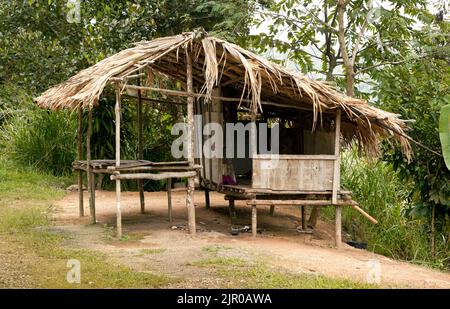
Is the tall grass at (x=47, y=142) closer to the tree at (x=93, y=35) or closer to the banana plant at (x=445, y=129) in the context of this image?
the tree at (x=93, y=35)

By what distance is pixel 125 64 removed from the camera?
24.6 feet

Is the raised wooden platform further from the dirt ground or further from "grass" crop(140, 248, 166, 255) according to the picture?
"grass" crop(140, 248, 166, 255)

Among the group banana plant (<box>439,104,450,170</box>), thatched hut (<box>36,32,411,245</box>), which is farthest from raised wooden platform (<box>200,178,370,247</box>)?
banana plant (<box>439,104,450,170</box>)

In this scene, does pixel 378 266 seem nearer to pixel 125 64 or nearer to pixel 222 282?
pixel 222 282

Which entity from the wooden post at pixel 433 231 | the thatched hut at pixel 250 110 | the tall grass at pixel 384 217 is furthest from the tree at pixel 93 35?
the wooden post at pixel 433 231

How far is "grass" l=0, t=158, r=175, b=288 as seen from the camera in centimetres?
547

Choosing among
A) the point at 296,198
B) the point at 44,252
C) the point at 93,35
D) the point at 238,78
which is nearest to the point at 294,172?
the point at 296,198

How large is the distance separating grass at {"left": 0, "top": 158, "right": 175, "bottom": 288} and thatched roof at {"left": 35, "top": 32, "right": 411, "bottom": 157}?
5.30ft

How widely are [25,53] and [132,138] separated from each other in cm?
284

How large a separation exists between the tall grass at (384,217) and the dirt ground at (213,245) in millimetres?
613

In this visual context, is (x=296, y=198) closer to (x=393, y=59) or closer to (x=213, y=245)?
(x=213, y=245)

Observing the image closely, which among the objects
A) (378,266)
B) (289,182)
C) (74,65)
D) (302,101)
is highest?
(74,65)

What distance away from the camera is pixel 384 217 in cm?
1030
